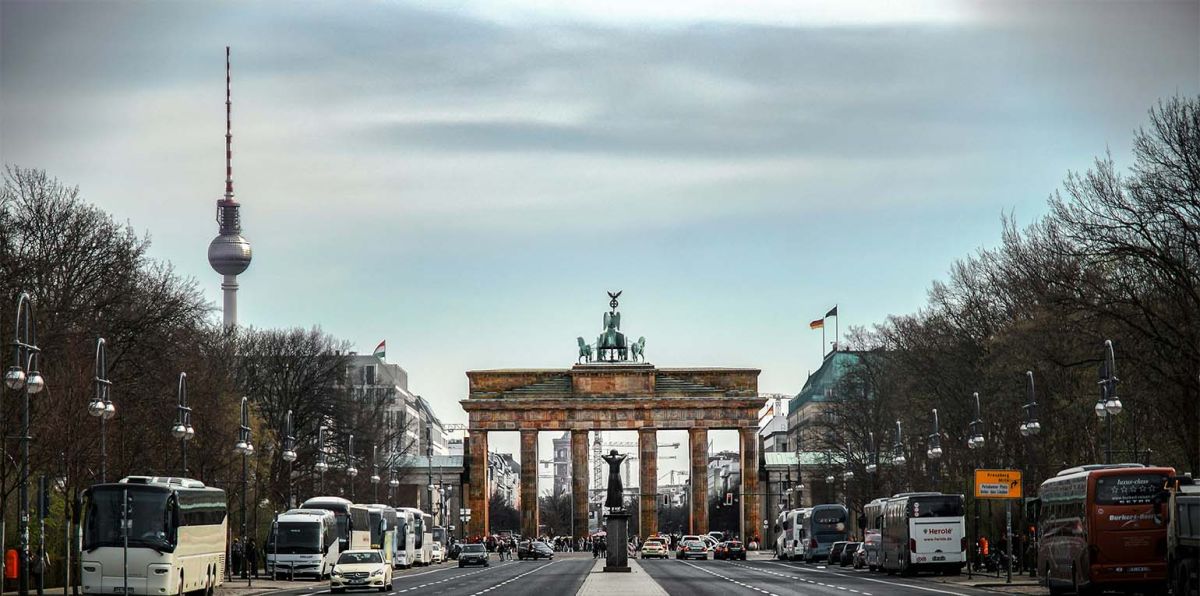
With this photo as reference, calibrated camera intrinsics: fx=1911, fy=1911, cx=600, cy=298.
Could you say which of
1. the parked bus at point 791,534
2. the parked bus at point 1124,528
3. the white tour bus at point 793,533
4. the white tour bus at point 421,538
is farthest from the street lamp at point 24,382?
the parked bus at point 791,534

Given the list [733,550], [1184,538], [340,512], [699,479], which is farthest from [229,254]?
[1184,538]

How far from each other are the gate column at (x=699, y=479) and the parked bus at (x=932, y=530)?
7958cm

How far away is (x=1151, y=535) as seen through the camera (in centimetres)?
4547

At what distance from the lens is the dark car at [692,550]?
411 feet

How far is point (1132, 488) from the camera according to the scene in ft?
149

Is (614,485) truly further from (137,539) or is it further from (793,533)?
(137,539)

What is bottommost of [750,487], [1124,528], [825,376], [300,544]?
[300,544]

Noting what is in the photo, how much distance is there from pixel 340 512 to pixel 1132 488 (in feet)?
148

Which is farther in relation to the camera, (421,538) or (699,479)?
(699,479)

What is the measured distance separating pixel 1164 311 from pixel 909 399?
125 ft

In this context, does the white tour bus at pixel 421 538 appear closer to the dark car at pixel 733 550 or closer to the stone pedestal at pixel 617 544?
the dark car at pixel 733 550

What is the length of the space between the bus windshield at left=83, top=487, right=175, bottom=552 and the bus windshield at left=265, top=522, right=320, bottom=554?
28664mm

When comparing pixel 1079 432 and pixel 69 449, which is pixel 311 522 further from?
pixel 1079 432

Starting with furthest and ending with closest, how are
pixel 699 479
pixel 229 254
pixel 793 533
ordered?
pixel 229 254 < pixel 699 479 < pixel 793 533
